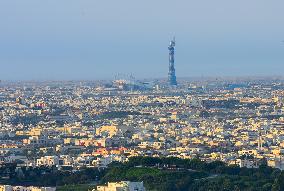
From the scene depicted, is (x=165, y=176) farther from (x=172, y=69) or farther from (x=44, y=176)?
(x=172, y=69)

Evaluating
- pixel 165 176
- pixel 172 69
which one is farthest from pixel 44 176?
pixel 172 69

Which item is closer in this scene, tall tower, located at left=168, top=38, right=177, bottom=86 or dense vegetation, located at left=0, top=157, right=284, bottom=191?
dense vegetation, located at left=0, top=157, right=284, bottom=191

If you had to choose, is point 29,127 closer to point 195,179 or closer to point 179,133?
point 179,133

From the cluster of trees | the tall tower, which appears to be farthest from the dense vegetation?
the tall tower

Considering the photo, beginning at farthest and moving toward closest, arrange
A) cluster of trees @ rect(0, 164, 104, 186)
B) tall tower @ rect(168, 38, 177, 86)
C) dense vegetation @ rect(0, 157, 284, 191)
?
tall tower @ rect(168, 38, 177, 86) < cluster of trees @ rect(0, 164, 104, 186) < dense vegetation @ rect(0, 157, 284, 191)

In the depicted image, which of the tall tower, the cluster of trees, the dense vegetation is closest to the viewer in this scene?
the dense vegetation

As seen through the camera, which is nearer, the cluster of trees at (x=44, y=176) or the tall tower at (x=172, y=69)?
the cluster of trees at (x=44, y=176)

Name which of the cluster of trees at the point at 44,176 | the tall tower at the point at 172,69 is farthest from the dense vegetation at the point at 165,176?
the tall tower at the point at 172,69

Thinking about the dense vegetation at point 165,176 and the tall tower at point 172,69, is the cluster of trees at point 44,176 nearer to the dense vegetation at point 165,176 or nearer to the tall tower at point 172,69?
the dense vegetation at point 165,176

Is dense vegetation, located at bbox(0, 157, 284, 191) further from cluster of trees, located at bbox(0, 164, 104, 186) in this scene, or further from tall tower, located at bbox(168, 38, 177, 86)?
tall tower, located at bbox(168, 38, 177, 86)

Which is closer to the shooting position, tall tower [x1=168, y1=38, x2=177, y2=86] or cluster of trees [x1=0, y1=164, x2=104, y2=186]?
cluster of trees [x1=0, y1=164, x2=104, y2=186]
